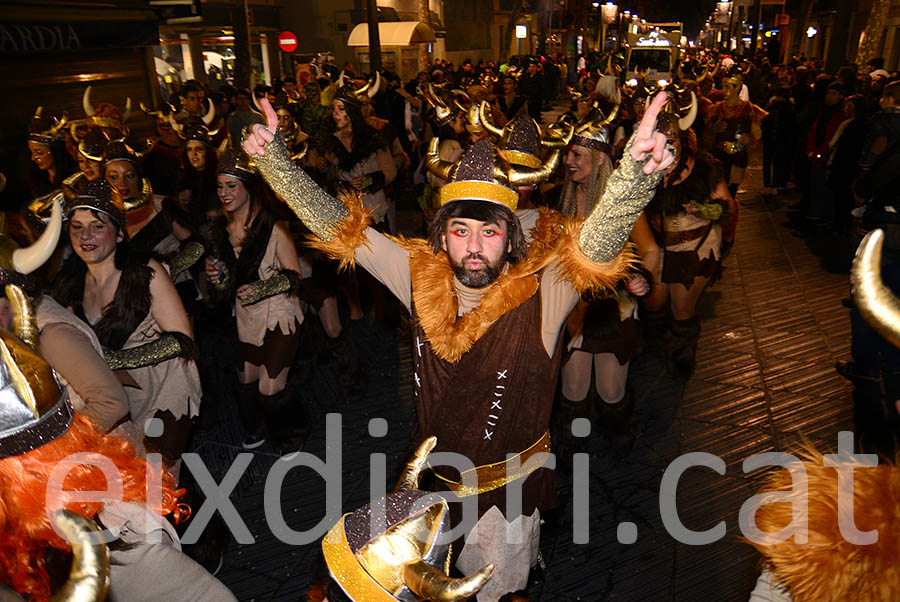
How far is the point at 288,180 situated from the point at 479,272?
2.79 ft

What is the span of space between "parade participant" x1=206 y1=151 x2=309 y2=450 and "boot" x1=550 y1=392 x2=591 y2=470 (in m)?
1.97

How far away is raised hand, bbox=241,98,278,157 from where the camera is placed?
2605 mm

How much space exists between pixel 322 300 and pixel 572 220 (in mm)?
3777

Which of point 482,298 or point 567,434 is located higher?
point 482,298

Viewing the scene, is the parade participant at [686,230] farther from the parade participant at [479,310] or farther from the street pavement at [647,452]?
the parade participant at [479,310]

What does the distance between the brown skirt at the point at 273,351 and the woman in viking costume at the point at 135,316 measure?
0.92 metres

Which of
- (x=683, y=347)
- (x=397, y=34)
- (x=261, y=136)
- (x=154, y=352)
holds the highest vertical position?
(x=397, y=34)

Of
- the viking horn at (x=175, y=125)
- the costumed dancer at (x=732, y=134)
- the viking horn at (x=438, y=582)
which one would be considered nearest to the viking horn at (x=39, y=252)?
the viking horn at (x=438, y=582)

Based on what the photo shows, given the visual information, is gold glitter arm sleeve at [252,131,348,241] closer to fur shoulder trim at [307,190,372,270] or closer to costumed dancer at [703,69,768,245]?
fur shoulder trim at [307,190,372,270]

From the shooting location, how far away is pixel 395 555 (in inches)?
65.4

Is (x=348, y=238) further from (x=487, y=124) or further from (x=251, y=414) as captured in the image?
(x=487, y=124)

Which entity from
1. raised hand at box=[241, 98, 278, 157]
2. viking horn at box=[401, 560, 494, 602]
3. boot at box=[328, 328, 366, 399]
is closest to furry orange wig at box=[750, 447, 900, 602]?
viking horn at box=[401, 560, 494, 602]

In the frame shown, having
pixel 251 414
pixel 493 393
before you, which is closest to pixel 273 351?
pixel 251 414

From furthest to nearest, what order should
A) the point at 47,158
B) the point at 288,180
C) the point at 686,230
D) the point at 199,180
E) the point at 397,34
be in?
the point at 397,34, the point at 47,158, the point at 199,180, the point at 686,230, the point at 288,180
